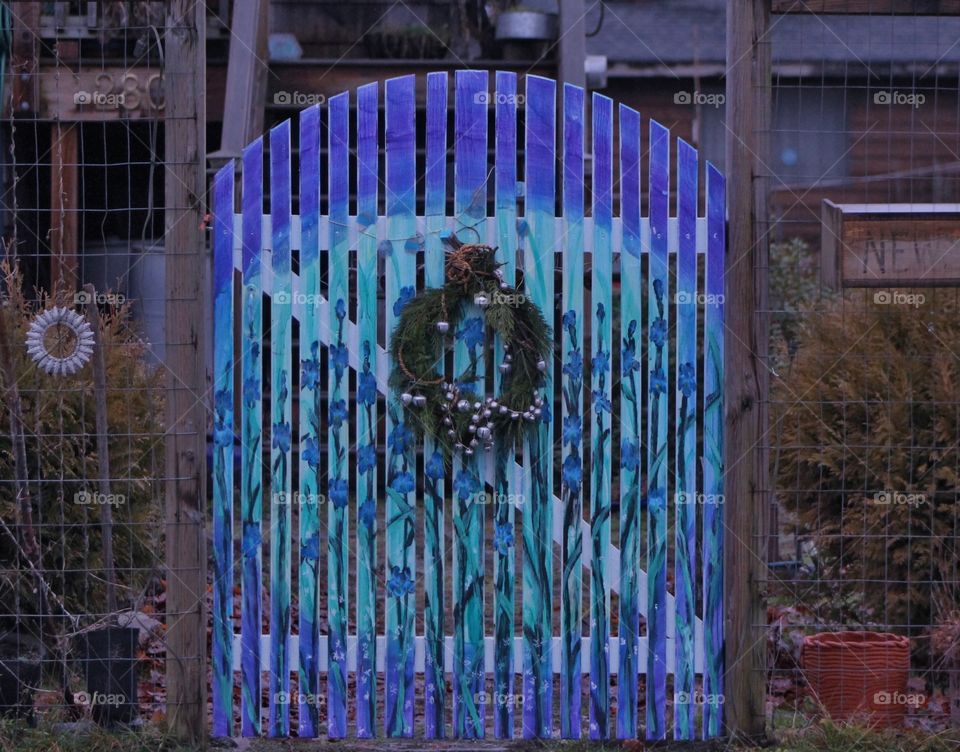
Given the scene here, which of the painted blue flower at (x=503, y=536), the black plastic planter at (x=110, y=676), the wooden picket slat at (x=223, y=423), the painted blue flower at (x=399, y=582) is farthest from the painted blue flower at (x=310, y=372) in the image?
the black plastic planter at (x=110, y=676)

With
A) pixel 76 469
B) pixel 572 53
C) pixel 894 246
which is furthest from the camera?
pixel 572 53

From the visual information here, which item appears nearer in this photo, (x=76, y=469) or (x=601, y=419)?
(x=601, y=419)

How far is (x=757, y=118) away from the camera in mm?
4785

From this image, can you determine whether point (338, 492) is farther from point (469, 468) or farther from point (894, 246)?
point (894, 246)

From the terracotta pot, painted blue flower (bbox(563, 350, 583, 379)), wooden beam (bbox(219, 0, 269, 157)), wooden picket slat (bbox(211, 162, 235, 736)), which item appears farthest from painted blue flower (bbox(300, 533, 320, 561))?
wooden beam (bbox(219, 0, 269, 157))

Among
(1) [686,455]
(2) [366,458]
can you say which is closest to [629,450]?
(1) [686,455]

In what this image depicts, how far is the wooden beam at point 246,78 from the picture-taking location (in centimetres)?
855

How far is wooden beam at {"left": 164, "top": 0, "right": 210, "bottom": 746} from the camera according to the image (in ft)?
15.4

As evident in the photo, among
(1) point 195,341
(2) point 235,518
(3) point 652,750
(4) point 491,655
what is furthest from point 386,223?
(3) point 652,750

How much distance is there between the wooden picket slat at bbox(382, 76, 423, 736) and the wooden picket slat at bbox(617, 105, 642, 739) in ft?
2.60

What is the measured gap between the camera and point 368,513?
4.80 m

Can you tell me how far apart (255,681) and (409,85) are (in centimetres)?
232

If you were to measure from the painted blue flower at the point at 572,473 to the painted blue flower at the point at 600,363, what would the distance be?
0.34 meters

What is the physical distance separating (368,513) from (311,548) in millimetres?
257
